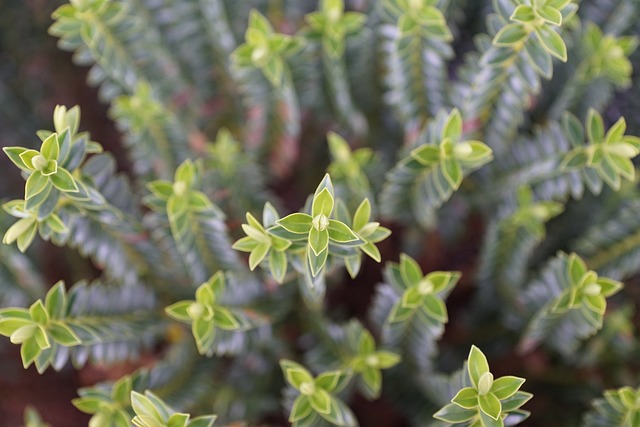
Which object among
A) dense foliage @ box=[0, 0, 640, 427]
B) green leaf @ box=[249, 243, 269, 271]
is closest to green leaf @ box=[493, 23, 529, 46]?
dense foliage @ box=[0, 0, 640, 427]

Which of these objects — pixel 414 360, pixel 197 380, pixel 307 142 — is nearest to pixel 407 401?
pixel 414 360

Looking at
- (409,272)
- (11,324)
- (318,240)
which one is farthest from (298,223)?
(11,324)

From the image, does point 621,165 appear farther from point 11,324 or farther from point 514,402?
point 11,324

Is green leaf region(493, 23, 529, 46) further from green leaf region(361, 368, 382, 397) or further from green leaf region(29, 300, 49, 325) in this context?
green leaf region(29, 300, 49, 325)

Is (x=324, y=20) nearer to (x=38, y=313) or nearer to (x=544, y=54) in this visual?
(x=544, y=54)

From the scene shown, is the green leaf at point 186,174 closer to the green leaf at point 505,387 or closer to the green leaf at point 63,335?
the green leaf at point 63,335
